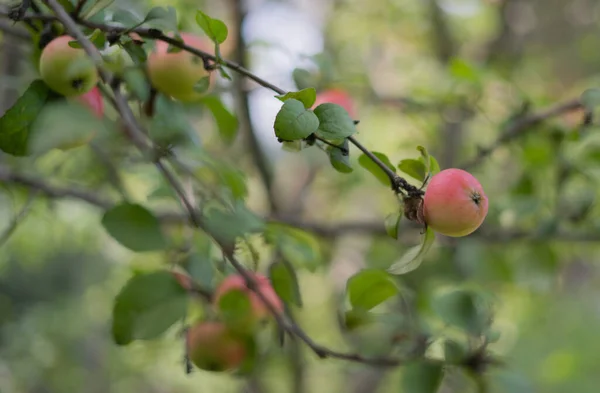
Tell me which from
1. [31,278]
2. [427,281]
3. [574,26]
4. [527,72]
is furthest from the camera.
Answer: [31,278]

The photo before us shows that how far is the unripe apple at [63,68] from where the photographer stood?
1.20 feet

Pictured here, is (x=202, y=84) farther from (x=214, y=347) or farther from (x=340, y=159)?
A: (x=214, y=347)

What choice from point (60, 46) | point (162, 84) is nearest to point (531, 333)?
point (162, 84)

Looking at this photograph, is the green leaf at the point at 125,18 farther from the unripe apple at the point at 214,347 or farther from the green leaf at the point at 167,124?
the unripe apple at the point at 214,347

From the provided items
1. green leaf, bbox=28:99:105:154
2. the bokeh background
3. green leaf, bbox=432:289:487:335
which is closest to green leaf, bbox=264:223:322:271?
the bokeh background

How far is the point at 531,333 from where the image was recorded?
158 centimetres

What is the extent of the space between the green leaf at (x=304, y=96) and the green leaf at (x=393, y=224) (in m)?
0.09

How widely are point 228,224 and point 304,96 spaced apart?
0.10 m

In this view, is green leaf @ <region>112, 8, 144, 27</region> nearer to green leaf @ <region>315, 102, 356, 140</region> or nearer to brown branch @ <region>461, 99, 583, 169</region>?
green leaf @ <region>315, 102, 356, 140</region>

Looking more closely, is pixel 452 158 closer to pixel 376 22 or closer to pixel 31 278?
pixel 376 22

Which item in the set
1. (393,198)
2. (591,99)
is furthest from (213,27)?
(393,198)

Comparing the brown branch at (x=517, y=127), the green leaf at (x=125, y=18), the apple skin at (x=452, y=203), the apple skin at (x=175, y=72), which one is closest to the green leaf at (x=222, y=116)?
the apple skin at (x=175, y=72)

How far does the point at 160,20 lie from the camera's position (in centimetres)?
39

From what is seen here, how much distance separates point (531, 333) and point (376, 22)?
997 mm
